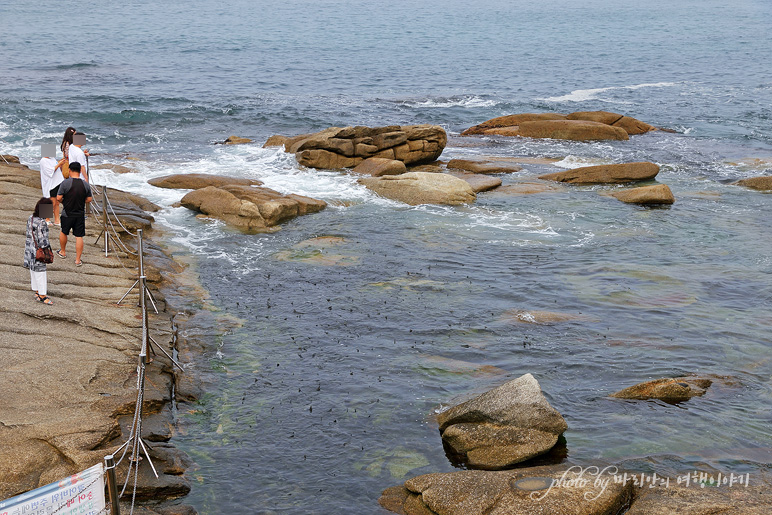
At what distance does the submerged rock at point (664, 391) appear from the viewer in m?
11.7

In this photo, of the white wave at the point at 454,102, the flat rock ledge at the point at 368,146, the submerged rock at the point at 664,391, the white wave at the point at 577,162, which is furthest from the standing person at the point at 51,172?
the white wave at the point at 454,102

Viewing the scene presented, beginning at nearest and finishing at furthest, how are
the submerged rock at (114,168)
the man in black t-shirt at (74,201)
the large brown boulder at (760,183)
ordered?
1. the man in black t-shirt at (74,201)
2. the large brown boulder at (760,183)
3. the submerged rock at (114,168)

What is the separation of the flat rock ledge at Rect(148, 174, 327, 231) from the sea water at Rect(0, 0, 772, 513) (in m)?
0.53

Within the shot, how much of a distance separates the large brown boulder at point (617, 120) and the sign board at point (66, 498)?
32.6 metres

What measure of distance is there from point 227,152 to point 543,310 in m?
19.8

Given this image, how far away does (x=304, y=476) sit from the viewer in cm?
1002

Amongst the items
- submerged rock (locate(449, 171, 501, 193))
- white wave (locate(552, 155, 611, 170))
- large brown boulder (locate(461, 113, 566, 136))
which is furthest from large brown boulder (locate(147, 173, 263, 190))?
large brown boulder (locate(461, 113, 566, 136))

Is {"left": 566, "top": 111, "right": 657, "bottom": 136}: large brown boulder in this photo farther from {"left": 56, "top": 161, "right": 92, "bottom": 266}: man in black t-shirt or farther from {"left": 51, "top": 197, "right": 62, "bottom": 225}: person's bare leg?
{"left": 56, "top": 161, "right": 92, "bottom": 266}: man in black t-shirt

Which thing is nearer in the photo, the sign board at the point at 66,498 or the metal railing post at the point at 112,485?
the sign board at the point at 66,498

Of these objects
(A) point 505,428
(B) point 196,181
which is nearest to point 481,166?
(B) point 196,181

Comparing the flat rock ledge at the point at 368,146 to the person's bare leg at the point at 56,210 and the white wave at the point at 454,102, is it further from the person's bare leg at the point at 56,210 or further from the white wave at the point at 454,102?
the white wave at the point at 454,102

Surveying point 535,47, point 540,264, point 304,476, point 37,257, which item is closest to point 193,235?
point 37,257

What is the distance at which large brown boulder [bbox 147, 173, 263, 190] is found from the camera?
81.0 ft

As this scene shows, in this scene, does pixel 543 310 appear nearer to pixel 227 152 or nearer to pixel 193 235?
pixel 193 235
